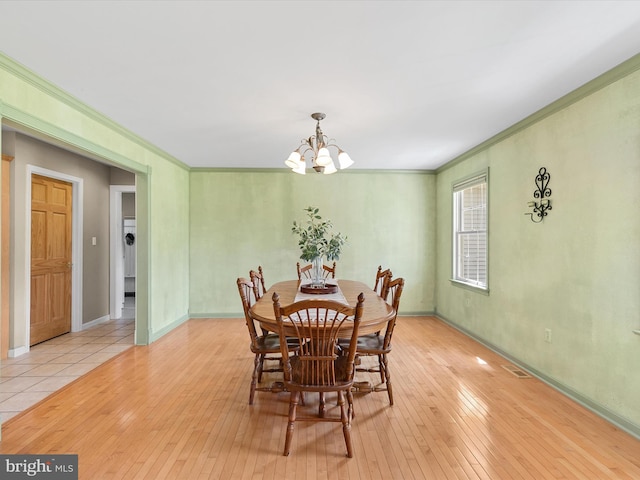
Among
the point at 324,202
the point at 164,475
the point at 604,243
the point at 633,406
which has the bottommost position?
the point at 164,475

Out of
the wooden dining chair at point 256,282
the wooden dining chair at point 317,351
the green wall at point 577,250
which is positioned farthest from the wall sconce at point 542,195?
the wooden dining chair at point 256,282

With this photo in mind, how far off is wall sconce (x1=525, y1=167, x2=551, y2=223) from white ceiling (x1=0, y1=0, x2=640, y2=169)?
23.6 inches

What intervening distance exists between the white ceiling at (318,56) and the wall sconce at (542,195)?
23.6 inches

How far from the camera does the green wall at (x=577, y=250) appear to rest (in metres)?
2.34

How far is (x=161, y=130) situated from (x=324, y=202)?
107 inches

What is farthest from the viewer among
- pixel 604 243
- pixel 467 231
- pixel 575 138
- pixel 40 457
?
pixel 467 231

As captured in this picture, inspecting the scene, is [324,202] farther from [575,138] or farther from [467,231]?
[575,138]

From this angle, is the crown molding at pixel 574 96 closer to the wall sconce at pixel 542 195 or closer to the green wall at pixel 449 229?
the green wall at pixel 449 229

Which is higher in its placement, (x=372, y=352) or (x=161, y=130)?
(x=161, y=130)

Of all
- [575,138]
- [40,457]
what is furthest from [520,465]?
[40,457]

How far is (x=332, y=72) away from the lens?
94.4 inches

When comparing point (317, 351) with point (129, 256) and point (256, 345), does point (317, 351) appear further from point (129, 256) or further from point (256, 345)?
point (129, 256)

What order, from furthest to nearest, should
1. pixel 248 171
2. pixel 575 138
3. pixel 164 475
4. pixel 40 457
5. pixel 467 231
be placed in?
1. pixel 248 171
2. pixel 467 231
3. pixel 575 138
4. pixel 40 457
5. pixel 164 475

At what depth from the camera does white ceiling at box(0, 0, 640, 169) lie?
1781mm
